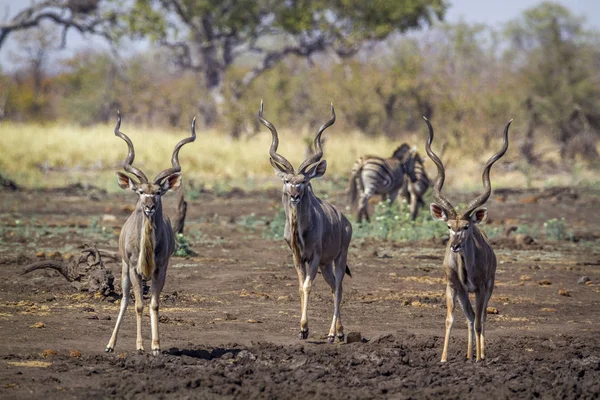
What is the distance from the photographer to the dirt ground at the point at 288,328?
23.7 ft

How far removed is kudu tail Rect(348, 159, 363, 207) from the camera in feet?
64.0

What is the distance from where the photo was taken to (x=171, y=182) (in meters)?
8.34

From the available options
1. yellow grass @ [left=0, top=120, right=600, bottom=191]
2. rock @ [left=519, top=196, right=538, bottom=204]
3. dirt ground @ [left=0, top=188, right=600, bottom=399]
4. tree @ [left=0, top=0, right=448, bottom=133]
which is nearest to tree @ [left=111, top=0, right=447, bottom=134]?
tree @ [left=0, top=0, right=448, bottom=133]

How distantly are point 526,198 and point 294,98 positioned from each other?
85.1 feet

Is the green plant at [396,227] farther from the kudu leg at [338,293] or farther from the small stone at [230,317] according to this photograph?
the small stone at [230,317]

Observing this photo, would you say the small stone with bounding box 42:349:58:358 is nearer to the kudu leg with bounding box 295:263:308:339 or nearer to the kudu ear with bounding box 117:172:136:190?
the kudu ear with bounding box 117:172:136:190

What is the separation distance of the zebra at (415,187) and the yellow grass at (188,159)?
729 centimetres

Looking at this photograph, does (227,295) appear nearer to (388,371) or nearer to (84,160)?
(388,371)

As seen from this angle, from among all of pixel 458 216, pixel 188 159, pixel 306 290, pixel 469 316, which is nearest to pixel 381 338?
pixel 306 290

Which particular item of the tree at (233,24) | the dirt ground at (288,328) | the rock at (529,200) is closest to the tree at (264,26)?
the tree at (233,24)

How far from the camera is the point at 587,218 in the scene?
68.7ft

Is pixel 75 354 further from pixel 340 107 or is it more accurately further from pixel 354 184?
pixel 340 107

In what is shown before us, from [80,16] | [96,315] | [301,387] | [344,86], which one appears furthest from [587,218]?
[80,16]

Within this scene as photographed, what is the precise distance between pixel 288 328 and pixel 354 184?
1025 cm
